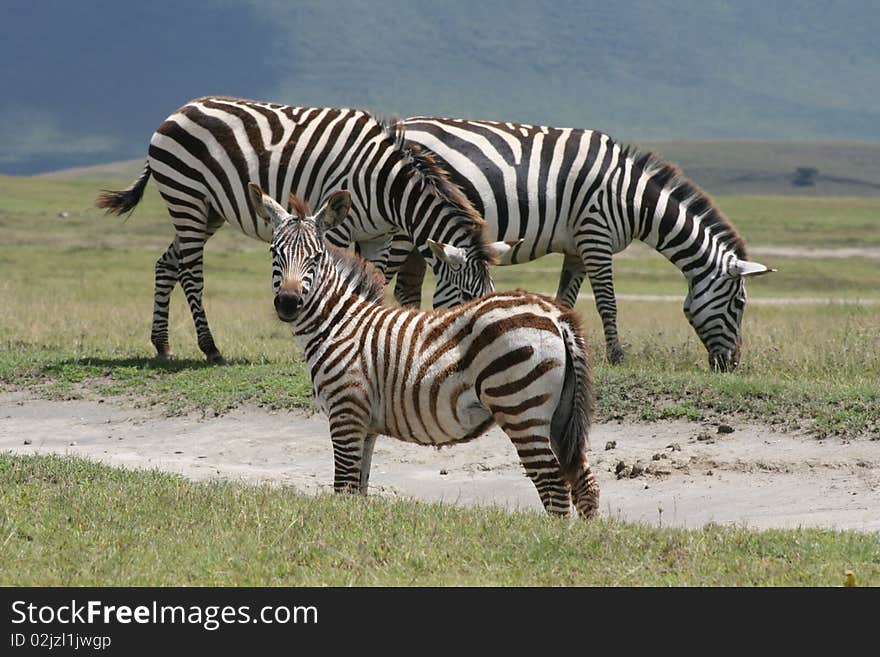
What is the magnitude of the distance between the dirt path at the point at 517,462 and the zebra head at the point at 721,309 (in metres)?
3.00

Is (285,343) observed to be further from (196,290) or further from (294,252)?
(294,252)

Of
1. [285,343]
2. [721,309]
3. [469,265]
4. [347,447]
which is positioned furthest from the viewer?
[285,343]

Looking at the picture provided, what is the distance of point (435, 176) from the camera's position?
12.9 m

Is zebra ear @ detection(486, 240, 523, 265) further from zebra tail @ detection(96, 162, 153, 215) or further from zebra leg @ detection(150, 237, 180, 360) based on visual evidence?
zebra tail @ detection(96, 162, 153, 215)

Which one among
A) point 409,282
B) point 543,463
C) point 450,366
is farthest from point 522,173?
point 543,463

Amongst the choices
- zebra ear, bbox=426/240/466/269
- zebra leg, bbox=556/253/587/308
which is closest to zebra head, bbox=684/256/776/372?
zebra leg, bbox=556/253/587/308

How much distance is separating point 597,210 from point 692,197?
1.18 metres

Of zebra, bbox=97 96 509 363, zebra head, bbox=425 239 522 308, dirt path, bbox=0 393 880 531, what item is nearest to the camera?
dirt path, bbox=0 393 880 531

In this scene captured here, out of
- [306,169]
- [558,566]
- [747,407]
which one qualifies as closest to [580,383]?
[558,566]

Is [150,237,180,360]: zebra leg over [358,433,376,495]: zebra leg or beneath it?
over

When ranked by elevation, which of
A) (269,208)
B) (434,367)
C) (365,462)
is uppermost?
(269,208)

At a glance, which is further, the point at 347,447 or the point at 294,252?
the point at 294,252

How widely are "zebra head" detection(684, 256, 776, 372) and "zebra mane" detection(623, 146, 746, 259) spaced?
40 centimetres

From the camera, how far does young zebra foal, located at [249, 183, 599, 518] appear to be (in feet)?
25.7
